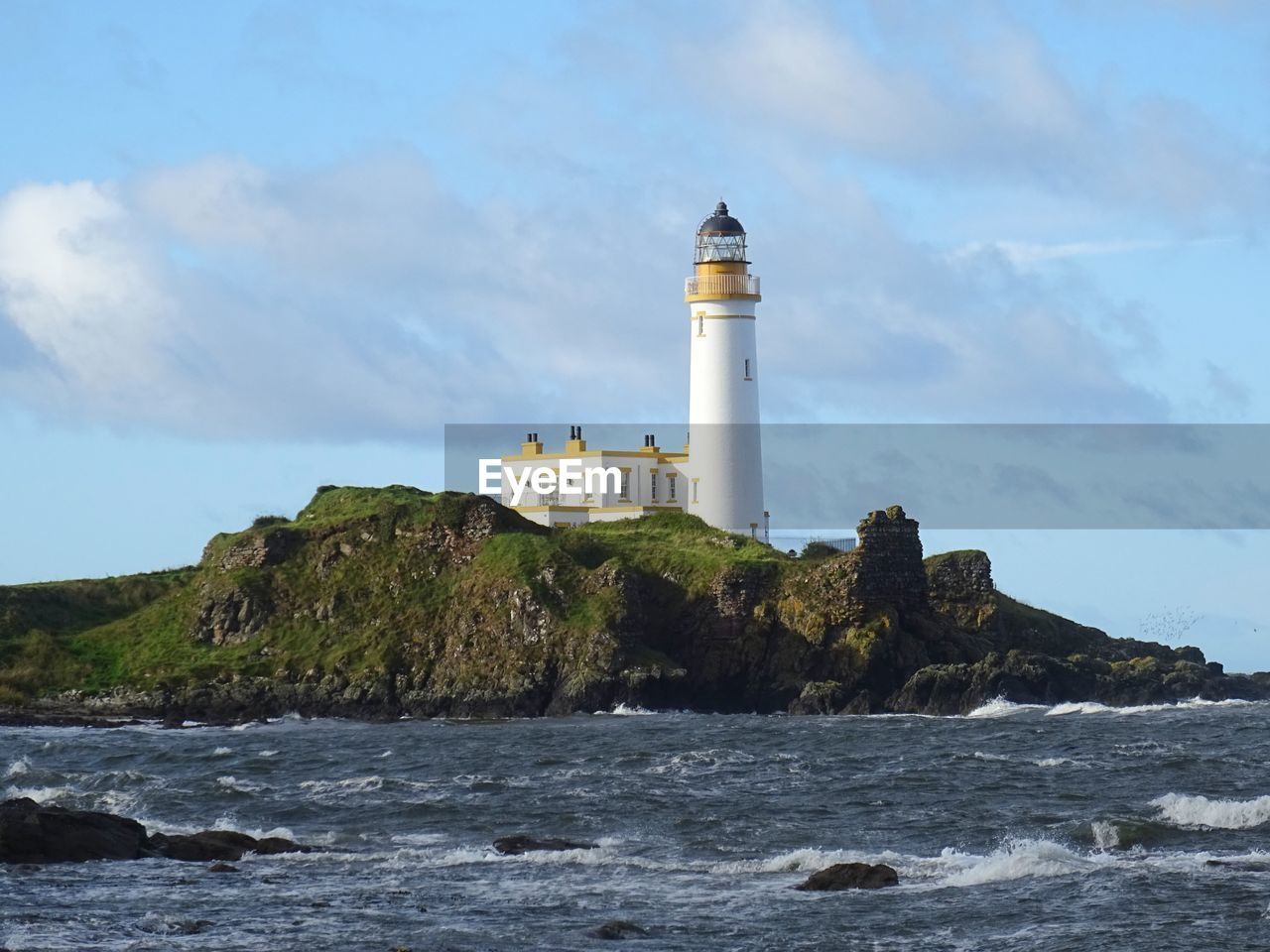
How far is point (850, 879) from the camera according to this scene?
29.4 metres

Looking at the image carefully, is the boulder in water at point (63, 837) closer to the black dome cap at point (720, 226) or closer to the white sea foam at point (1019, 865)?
the white sea foam at point (1019, 865)

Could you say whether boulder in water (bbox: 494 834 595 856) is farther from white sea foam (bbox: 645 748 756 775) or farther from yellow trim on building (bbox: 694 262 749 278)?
yellow trim on building (bbox: 694 262 749 278)

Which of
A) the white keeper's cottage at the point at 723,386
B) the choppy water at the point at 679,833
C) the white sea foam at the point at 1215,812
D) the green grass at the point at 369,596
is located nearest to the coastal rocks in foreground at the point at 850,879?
the choppy water at the point at 679,833

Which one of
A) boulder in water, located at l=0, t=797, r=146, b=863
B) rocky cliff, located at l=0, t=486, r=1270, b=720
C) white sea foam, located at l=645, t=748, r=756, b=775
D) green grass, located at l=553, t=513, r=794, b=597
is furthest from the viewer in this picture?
green grass, located at l=553, t=513, r=794, b=597

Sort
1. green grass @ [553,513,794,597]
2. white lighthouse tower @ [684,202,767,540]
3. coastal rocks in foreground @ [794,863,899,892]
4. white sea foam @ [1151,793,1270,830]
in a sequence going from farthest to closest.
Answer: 1. white lighthouse tower @ [684,202,767,540]
2. green grass @ [553,513,794,597]
3. white sea foam @ [1151,793,1270,830]
4. coastal rocks in foreground @ [794,863,899,892]

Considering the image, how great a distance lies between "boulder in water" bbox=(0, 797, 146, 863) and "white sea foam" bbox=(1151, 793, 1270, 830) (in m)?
18.9

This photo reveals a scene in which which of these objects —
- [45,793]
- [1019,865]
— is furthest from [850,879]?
[45,793]

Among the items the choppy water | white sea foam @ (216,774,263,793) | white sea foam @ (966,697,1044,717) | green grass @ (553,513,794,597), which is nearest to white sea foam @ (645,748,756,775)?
the choppy water

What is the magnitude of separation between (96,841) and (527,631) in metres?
32.5

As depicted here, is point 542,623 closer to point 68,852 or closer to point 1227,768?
point 1227,768

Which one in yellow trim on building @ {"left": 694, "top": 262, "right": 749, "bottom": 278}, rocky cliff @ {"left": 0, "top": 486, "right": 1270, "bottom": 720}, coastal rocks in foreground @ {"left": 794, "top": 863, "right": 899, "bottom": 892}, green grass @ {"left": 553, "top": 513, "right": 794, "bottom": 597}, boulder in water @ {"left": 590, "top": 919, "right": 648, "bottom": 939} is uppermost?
yellow trim on building @ {"left": 694, "top": 262, "right": 749, "bottom": 278}

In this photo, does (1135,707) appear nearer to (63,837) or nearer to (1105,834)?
(1105,834)

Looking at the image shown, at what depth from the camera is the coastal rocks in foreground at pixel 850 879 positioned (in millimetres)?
29250

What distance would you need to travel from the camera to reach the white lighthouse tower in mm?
75625
